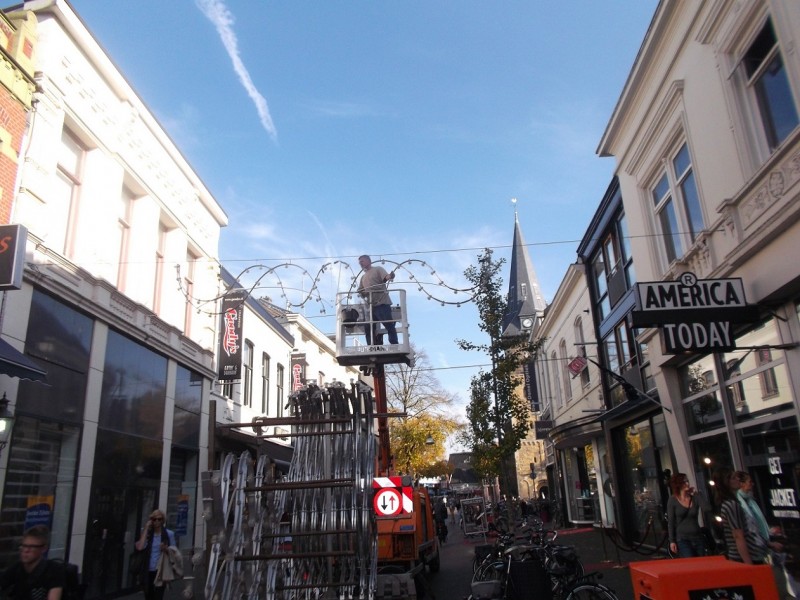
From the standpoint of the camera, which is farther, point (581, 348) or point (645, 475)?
point (581, 348)

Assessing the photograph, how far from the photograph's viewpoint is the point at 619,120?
44.5 feet

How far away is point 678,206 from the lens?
1117 cm

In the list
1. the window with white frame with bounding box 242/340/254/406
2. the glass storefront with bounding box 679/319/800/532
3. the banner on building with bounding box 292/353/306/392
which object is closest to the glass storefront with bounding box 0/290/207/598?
the window with white frame with bounding box 242/340/254/406

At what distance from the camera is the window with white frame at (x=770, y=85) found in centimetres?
792

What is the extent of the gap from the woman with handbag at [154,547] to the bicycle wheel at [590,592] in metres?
5.51

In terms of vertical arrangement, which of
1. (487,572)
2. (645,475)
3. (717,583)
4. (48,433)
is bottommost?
(487,572)

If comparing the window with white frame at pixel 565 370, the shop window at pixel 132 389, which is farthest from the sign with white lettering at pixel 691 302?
the window with white frame at pixel 565 370

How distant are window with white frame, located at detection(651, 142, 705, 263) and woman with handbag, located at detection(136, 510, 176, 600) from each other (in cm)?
935

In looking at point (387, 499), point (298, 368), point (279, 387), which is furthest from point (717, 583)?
point (298, 368)

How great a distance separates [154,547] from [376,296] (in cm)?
509

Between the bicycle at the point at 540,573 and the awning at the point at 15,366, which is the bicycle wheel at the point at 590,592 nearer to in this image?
the bicycle at the point at 540,573

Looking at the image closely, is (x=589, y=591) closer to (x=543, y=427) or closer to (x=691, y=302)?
(x=691, y=302)

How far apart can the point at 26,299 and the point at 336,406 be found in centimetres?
603

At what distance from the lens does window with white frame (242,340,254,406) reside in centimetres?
2039
